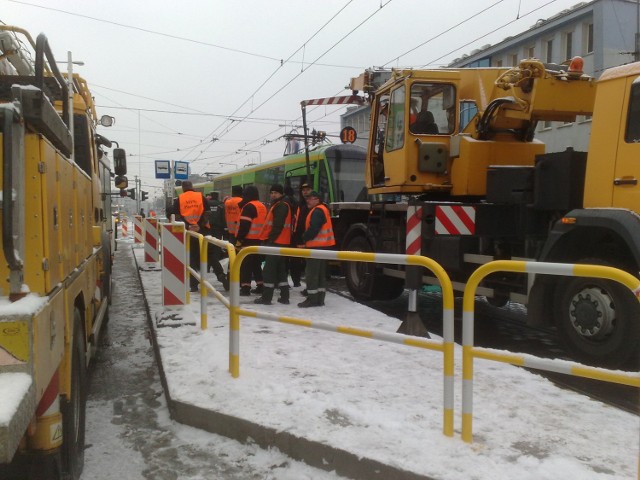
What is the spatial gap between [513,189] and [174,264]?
400 centimetres

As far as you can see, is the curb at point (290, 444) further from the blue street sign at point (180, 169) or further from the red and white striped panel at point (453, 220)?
the blue street sign at point (180, 169)

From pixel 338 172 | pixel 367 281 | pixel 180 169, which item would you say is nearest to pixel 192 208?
pixel 367 281

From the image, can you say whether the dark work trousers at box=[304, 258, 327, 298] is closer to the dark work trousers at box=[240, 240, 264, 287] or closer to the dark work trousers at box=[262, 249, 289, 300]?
the dark work trousers at box=[262, 249, 289, 300]

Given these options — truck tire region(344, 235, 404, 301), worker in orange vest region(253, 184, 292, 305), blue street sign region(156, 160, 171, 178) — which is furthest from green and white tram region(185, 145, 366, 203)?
worker in orange vest region(253, 184, 292, 305)

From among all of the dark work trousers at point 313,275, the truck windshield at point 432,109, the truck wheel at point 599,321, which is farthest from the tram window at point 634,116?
the dark work trousers at point 313,275

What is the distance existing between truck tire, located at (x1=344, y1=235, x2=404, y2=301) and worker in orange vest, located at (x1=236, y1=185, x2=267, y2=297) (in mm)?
1557

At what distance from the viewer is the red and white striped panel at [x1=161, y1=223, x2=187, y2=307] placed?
6.38 metres

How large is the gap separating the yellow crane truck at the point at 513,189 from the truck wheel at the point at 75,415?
10.2 ft

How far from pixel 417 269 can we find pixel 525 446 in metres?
2.14

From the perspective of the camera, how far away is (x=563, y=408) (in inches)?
140

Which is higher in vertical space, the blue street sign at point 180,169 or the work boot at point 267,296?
the blue street sign at point 180,169

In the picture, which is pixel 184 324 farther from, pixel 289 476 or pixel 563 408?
pixel 563 408

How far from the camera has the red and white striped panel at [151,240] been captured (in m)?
11.3

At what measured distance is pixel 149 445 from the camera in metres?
3.42
